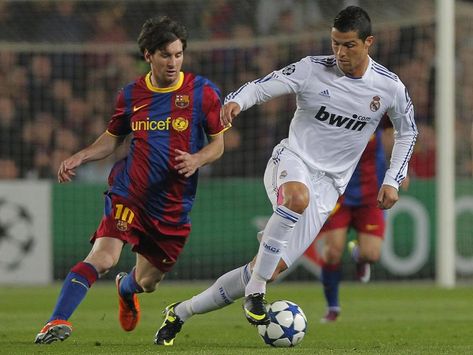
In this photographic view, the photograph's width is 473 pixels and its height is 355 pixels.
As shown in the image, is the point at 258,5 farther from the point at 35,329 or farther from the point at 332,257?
the point at 35,329

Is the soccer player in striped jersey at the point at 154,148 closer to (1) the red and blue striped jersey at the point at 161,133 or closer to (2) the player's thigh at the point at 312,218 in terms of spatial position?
(1) the red and blue striped jersey at the point at 161,133

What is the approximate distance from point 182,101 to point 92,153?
0.71 m

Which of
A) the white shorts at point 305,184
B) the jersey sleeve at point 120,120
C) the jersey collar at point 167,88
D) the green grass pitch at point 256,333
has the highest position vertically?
the jersey collar at point 167,88

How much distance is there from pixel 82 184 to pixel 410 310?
6029 millimetres

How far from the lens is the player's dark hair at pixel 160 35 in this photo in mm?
8297

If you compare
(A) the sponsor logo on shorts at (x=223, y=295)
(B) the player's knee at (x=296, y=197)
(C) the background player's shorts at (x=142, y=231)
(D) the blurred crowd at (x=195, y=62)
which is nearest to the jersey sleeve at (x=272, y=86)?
(B) the player's knee at (x=296, y=197)

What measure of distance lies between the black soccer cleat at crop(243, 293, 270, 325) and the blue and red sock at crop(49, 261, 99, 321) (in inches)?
46.3

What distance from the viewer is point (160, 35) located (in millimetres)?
8297

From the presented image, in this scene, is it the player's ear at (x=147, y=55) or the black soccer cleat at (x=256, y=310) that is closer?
the black soccer cleat at (x=256, y=310)

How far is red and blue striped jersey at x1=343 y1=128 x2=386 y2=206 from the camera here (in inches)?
452

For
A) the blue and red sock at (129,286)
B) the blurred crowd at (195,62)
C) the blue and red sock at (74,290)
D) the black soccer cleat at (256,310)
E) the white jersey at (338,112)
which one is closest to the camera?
the black soccer cleat at (256,310)

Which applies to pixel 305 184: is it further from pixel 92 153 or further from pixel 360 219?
pixel 360 219

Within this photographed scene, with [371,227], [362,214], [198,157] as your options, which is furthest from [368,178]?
[198,157]

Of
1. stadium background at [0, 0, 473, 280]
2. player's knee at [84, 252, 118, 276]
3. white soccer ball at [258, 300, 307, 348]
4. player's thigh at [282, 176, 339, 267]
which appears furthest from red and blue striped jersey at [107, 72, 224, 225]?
stadium background at [0, 0, 473, 280]
